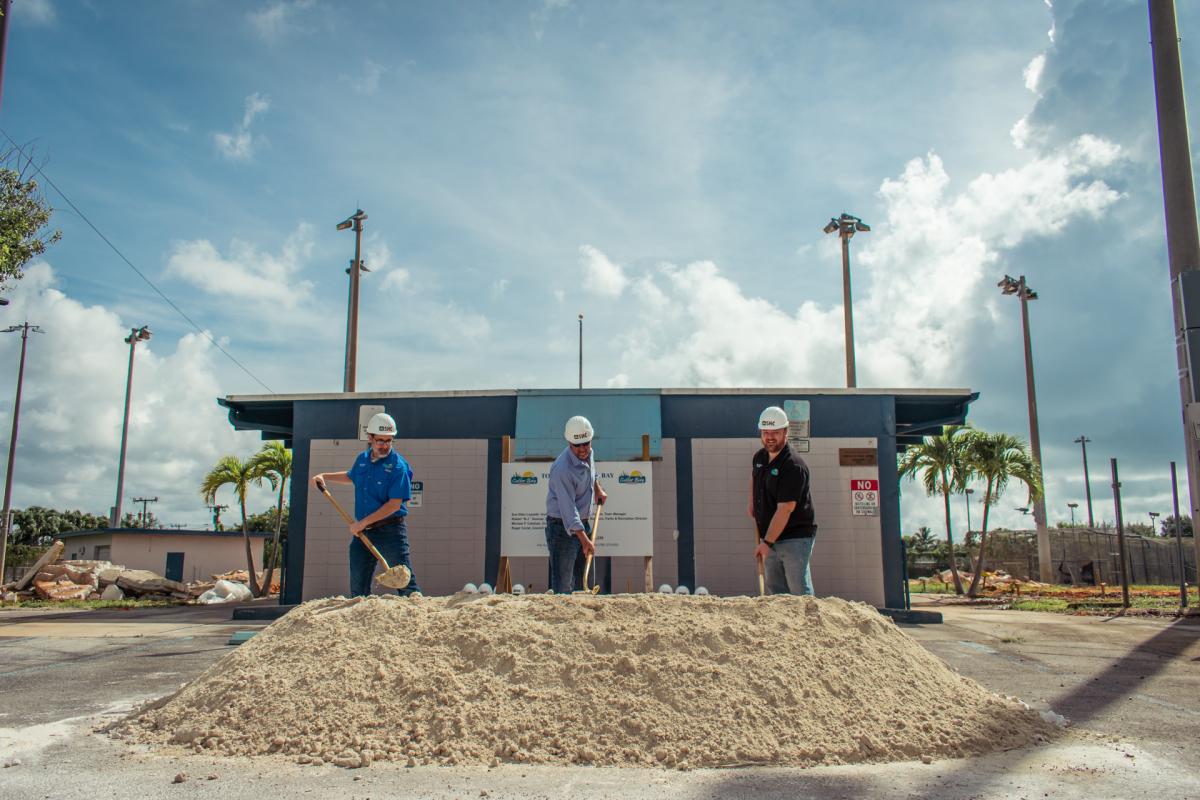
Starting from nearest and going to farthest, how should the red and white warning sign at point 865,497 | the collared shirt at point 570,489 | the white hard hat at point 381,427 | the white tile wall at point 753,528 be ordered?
1. the white hard hat at point 381,427
2. the collared shirt at point 570,489
3. the white tile wall at point 753,528
4. the red and white warning sign at point 865,497

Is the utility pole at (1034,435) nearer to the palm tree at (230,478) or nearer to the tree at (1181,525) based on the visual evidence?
the tree at (1181,525)

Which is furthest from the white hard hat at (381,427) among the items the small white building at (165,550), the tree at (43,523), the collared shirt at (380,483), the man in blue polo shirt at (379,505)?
the tree at (43,523)

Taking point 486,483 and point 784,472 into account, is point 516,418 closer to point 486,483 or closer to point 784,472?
point 486,483

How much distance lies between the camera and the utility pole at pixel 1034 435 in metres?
25.2

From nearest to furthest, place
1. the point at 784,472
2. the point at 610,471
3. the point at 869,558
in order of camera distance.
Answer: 1. the point at 784,472
2. the point at 610,471
3. the point at 869,558

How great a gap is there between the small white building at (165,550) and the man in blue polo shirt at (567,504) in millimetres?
27223

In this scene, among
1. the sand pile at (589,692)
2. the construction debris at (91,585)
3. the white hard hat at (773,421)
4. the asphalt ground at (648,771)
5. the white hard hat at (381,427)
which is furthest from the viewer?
the construction debris at (91,585)

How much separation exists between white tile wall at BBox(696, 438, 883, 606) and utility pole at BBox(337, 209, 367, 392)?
1311 centimetres

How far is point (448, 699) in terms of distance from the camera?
13.9ft

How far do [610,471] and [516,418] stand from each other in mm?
2343

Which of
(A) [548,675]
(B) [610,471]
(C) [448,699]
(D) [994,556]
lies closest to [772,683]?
(A) [548,675]

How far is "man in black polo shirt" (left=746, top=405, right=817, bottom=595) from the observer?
6.26 m

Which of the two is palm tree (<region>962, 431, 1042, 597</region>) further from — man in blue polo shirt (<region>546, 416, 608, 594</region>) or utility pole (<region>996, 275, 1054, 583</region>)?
man in blue polo shirt (<region>546, 416, 608, 594</region>)

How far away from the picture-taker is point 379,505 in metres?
7.13
